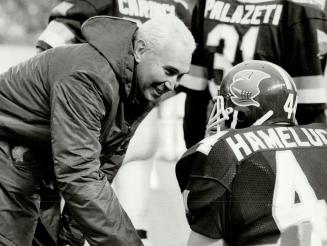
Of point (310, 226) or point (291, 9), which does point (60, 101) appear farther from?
point (291, 9)

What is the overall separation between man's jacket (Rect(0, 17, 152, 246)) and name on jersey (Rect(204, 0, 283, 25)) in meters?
1.01

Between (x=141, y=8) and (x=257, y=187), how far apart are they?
5.94 feet

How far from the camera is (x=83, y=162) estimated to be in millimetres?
2320

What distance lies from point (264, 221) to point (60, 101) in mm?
764

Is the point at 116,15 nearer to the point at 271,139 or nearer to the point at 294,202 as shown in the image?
the point at 271,139

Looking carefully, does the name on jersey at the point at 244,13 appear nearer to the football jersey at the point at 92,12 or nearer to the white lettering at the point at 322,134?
the football jersey at the point at 92,12

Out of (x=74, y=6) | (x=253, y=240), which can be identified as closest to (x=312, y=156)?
(x=253, y=240)

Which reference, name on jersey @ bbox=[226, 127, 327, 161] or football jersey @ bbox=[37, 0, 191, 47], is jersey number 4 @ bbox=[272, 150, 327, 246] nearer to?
name on jersey @ bbox=[226, 127, 327, 161]

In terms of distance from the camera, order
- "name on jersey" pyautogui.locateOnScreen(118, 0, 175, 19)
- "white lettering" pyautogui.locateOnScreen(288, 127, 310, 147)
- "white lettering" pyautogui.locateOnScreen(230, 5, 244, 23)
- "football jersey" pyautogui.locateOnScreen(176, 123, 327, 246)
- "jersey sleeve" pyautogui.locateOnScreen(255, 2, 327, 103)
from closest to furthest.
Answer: "football jersey" pyautogui.locateOnScreen(176, 123, 327, 246) < "white lettering" pyautogui.locateOnScreen(288, 127, 310, 147) < "jersey sleeve" pyautogui.locateOnScreen(255, 2, 327, 103) < "white lettering" pyautogui.locateOnScreen(230, 5, 244, 23) < "name on jersey" pyautogui.locateOnScreen(118, 0, 175, 19)

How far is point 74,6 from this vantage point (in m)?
3.90

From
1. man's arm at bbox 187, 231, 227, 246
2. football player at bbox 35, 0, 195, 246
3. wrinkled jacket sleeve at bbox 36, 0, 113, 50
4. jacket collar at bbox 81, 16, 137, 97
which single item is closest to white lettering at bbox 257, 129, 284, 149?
man's arm at bbox 187, 231, 227, 246

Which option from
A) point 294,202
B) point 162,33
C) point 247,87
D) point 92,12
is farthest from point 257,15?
point 294,202

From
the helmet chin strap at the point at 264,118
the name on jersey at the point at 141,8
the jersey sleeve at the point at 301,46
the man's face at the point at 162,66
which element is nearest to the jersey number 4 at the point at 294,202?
the helmet chin strap at the point at 264,118

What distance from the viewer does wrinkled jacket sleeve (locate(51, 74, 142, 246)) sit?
2.31 meters
